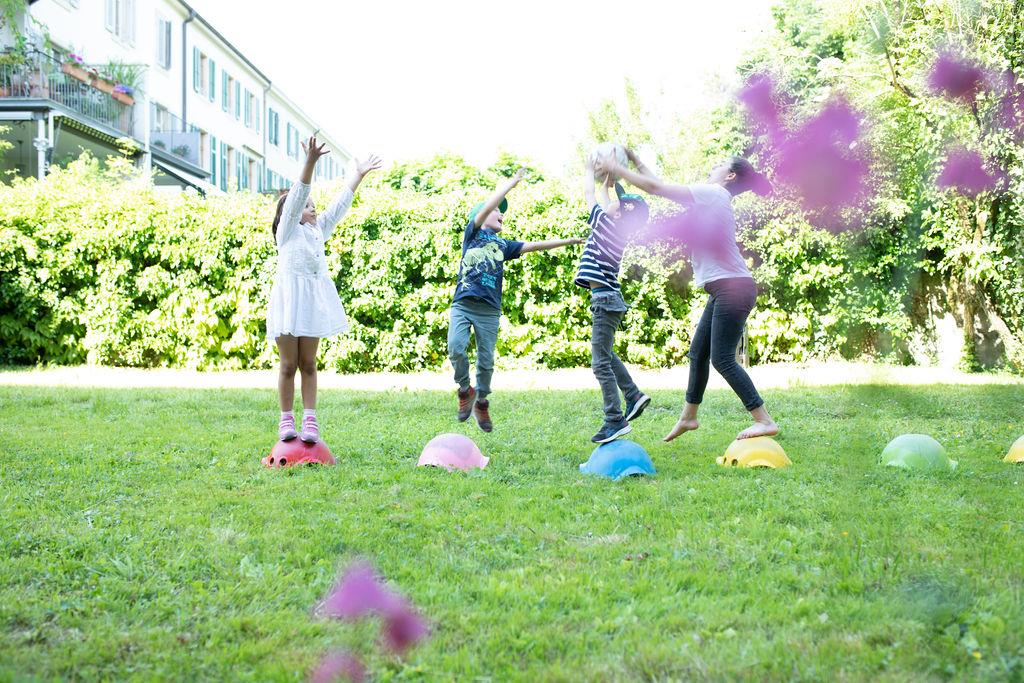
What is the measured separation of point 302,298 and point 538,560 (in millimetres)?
2642

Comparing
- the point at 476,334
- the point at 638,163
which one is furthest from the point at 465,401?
the point at 638,163

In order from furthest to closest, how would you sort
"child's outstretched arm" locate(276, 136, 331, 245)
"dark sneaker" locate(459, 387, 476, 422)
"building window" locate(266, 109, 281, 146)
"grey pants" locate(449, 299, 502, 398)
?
"building window" locate(266, 109, 281, 146) < "dark sneaker" locate(459, 387, 476, 422) < "grey pants" locate(449, 299, 502, 398) < "child's outstretched arm" locate(276, 136, 331, 245)

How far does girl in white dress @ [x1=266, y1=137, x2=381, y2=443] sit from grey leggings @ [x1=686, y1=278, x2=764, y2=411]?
2.14 meters

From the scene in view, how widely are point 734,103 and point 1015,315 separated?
820mm

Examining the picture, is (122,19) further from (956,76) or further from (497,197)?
(956,76)

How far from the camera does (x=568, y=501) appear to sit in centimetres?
417

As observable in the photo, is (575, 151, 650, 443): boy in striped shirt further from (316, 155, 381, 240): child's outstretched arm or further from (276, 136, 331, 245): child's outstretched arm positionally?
(276, 136, 331, 245): child's outstretched arm

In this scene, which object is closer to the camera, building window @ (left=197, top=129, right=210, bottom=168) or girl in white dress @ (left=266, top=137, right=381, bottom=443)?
girl in white dress @ (left=266, top=137, right=381, bottom=443)

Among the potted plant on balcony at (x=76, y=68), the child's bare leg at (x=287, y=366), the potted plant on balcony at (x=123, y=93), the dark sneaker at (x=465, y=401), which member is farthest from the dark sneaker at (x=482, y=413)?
the potted plant on balcony at (x=123, y=93)

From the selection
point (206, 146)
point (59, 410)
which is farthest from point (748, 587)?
point (206, 146)

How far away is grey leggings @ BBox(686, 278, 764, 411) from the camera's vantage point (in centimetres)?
500

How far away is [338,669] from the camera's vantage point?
2.25 metres

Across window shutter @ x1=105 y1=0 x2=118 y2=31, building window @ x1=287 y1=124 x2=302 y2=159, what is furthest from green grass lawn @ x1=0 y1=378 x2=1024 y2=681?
building window @ x1=287 y1=124 x2=302 y2=159

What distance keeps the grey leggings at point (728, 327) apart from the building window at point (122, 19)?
23351 mm
